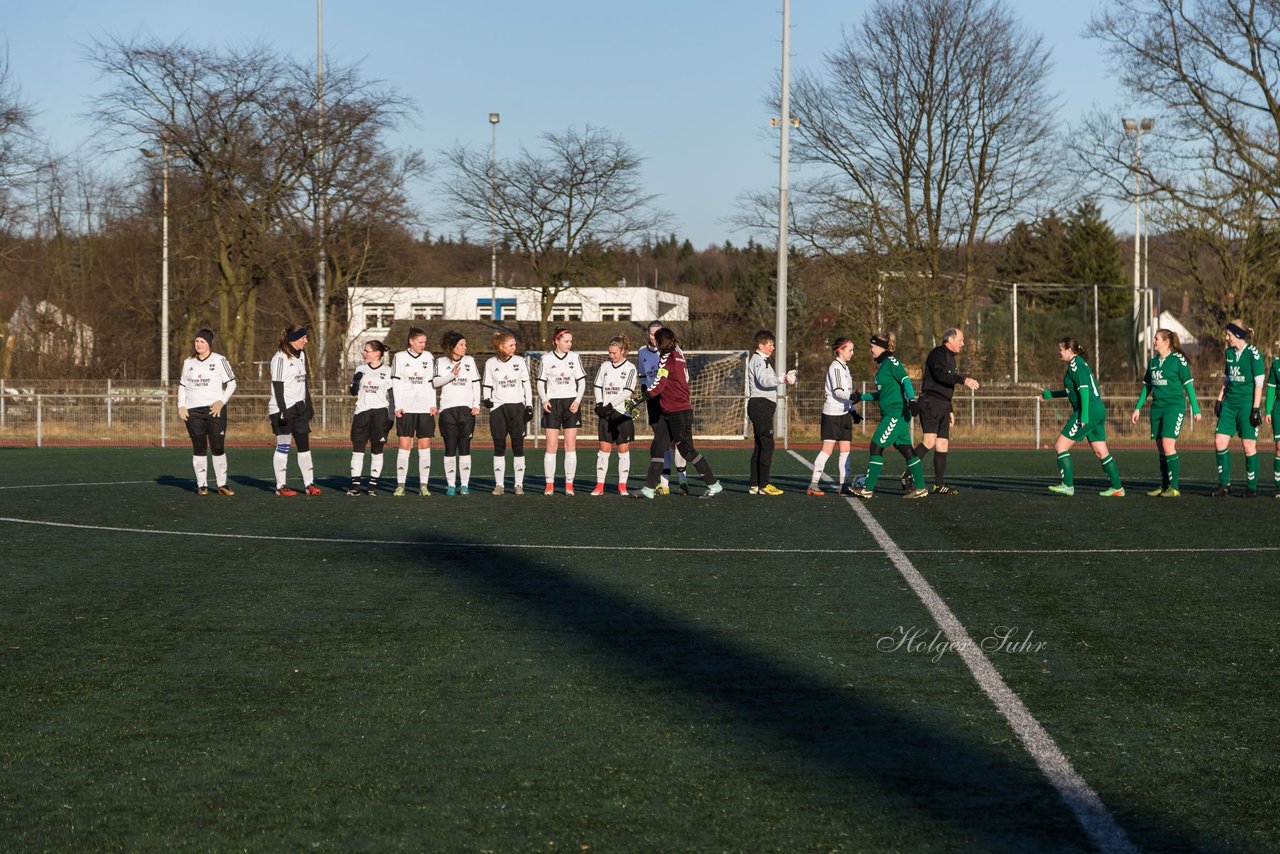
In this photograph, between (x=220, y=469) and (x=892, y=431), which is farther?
(x=220, y=469)

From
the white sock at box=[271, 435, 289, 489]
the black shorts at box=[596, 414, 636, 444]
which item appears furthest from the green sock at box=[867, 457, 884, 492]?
the white sock at box=[271, 435, 289, 489]

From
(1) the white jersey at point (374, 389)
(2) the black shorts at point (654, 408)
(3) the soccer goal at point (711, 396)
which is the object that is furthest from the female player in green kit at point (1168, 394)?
(3) the soccer goal at point (711, 396)

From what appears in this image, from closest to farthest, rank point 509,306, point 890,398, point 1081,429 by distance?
point 890,398 < point 1081,429 < point 509,306

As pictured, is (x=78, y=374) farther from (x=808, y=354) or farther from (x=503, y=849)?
(x=503, y=849)

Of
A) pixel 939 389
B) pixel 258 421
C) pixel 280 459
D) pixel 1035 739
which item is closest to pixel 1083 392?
pixel 939 389

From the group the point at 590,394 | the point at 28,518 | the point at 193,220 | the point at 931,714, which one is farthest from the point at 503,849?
the point at 193,220

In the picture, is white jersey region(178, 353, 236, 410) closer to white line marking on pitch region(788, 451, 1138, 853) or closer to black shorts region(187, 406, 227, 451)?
black shorts region(187, 406, 227, 451)

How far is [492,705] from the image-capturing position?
237 inches

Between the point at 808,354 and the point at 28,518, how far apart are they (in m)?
33.7

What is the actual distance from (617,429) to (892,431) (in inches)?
123

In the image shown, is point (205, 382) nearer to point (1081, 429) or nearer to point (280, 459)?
point (280, 459)

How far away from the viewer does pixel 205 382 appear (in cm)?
1505

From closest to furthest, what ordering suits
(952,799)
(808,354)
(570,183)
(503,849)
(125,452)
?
(503,849), (952,799), (125,452), (570,183), (808,354)

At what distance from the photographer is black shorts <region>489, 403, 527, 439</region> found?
15945mm
